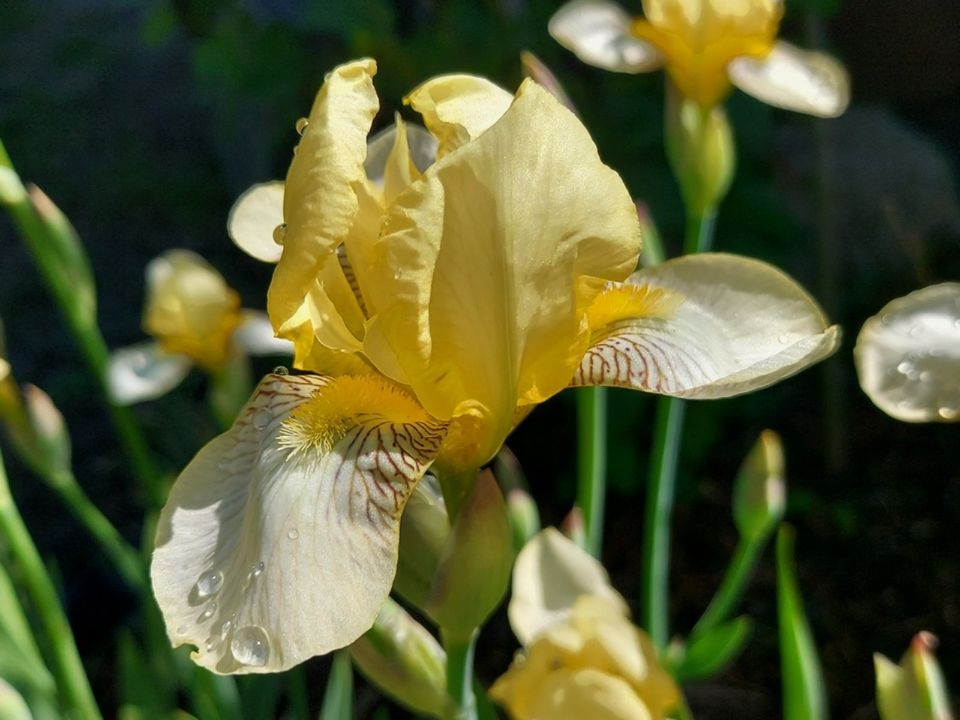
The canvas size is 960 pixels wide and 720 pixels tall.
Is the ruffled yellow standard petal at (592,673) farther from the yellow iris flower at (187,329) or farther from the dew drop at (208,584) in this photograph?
the yellow iris flower at (187,329)

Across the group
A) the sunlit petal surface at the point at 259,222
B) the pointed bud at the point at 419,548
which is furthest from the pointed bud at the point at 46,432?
the pointed bud at the point at 419,548

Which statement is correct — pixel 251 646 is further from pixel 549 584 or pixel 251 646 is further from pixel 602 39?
pixel 602 39

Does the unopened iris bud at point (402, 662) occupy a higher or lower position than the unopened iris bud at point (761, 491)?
higher

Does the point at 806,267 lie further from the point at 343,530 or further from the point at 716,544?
the point at 343,530

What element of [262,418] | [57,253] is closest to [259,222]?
[262,418]

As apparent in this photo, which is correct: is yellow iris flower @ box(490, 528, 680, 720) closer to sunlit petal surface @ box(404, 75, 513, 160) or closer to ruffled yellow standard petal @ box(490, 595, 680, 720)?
ruffled yellow standard petal @ box(490, 595, 680, 720)

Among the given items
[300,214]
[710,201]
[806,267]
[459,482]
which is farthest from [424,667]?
[806,267]

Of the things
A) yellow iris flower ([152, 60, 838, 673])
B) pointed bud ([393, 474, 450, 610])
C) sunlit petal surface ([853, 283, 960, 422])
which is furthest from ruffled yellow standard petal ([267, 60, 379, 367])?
sunlit petal surface ([853, 283, 960, 422])

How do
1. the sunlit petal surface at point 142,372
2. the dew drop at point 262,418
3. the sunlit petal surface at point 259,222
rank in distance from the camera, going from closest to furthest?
the dew drop at point 262,418 < the sunlit petal surface at point 259,222 < the sunlit petal surface at point 142,372
